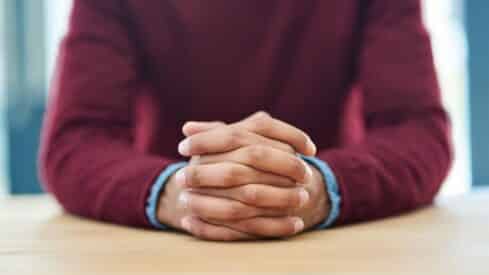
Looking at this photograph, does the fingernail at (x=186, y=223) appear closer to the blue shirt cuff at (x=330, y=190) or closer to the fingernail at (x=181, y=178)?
the fingernail at (x=181, y=178)

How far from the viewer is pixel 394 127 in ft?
2.59

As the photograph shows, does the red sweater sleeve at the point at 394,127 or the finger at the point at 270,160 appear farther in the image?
the red sweater sleeve at the point at 394,127

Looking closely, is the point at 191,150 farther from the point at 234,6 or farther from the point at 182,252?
the point at 234,6

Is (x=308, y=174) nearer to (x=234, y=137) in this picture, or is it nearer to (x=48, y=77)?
(x=234, y=137)

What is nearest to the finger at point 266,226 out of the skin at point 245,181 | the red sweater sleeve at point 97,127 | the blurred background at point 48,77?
the skin at point 245,181

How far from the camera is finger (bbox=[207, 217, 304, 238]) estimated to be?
56 centimetres

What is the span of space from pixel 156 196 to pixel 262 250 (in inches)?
6.0

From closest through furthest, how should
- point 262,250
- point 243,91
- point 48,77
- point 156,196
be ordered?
point 262,250 → point 156,196 → point 243,91 → point 48,77

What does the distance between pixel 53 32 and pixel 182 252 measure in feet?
4.69

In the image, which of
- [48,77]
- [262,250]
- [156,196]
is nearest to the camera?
[262,250]

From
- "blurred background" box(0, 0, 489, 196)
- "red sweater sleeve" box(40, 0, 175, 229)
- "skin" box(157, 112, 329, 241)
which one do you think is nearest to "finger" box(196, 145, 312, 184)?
"skin" box(157, 112, 329, 241)

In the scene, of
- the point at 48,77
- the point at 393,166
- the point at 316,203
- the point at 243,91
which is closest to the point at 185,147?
the point at 316,203

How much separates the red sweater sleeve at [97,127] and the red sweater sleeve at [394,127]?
0.20 m

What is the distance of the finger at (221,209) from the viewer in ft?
1.85
